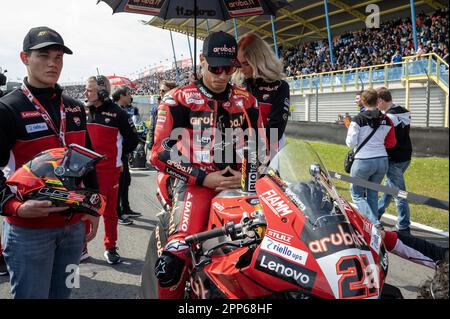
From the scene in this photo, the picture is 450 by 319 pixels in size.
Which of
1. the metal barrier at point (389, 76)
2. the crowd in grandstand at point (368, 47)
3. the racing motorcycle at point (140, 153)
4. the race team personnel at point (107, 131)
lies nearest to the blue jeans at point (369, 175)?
the race team personnel at point (107, 131)

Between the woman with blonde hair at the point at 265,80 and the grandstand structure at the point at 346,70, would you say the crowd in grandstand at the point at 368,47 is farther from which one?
the woman with blonde hair at the point at 265,80

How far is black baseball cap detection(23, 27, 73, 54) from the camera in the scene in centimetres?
234

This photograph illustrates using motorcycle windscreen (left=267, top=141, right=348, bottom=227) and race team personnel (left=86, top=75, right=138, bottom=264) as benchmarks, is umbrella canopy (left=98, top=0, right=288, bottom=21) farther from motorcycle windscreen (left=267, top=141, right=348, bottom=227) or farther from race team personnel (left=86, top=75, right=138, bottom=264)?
motorcycle windscreen (left=267, top=141, right=348, bottom=227)

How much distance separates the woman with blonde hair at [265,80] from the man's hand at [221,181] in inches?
47.1

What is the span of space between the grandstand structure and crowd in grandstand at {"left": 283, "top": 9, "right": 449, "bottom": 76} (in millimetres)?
1225

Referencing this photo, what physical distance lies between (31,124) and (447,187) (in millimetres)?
2175

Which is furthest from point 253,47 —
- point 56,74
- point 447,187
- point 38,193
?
point 447,187

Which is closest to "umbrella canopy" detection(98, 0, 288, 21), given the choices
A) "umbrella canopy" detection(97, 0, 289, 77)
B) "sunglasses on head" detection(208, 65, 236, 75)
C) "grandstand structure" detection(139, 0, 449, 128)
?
"umbrella canopy" detection(97, 0, 289, 77)

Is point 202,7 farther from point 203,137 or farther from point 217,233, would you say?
point 217,233

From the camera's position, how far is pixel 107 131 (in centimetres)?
507

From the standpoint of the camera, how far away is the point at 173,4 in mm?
4844

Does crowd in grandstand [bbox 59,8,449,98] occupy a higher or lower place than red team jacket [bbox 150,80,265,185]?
higher

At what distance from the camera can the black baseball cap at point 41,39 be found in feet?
7.68

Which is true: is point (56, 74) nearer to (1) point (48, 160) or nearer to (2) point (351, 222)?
(1) point (48, 160)
